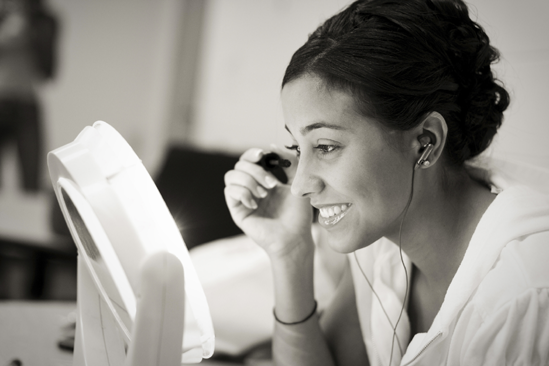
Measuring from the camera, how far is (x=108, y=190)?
530 millimetres

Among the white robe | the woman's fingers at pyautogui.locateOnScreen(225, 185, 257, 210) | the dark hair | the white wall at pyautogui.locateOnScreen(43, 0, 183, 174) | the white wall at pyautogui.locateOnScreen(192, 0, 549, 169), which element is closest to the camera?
the white robe

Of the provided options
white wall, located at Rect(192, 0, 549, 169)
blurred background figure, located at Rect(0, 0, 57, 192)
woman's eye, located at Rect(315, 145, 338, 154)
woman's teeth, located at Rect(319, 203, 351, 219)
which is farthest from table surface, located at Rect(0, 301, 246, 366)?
blurred background figure, located at Rect(0, 0, 57, 192)

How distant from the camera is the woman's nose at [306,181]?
828 millimetres

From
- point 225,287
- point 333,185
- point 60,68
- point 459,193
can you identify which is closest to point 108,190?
point 333,185

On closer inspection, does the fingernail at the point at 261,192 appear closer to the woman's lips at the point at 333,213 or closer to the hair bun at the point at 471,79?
the woman's lips at the point at 333,213

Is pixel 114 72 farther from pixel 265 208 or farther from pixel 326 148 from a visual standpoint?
pixel 326 148

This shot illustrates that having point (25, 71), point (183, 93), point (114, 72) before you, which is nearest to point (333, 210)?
point (183, 93)

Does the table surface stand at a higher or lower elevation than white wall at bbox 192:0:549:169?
lower

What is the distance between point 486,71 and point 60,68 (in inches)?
134

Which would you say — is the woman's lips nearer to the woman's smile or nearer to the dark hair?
the woman's smile

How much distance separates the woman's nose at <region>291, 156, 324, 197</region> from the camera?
0.83m

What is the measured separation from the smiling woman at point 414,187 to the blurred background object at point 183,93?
38 cm

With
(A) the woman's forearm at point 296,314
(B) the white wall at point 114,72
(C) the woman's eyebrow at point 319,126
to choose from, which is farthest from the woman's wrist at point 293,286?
(B) the white wall at point 114,72

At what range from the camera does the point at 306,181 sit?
83 cm
